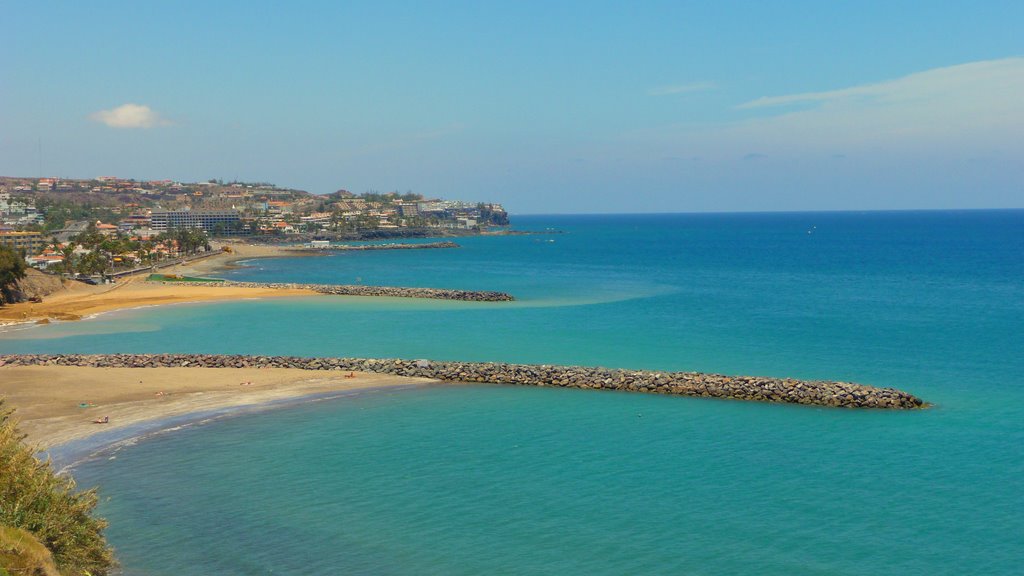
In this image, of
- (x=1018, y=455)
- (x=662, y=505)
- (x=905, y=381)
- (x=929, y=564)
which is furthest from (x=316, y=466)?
(x=905, y=381)

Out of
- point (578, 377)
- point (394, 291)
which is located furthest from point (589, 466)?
point (394, 291)

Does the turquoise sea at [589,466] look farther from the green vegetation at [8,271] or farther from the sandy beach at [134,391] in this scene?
the green vegetation at [8,271]

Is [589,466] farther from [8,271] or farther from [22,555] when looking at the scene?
[8,271]

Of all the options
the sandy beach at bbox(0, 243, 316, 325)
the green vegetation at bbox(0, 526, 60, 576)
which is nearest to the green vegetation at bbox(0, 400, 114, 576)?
the green vegetation at bbox(0, 526, 60, 576)

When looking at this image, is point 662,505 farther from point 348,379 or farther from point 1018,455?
point 348,379

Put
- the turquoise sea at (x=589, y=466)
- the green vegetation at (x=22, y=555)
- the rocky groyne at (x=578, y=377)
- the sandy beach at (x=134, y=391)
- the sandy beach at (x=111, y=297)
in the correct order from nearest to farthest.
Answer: the green vegetation at (x=22, y=555)
the turquoise sea at (x=589, y=466)
the sandy beach at (x=134, y=391)
the rocky groyne at (x=578, y=377)
the sandy beach at (x=111, y=297)

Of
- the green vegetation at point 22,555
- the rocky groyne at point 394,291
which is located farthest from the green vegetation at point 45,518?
the rocky groyne at point 394,291

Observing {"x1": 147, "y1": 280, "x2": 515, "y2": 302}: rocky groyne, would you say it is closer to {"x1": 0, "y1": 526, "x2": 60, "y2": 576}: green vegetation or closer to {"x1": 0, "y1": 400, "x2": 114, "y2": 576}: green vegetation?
{"x1": 0, "y1": 400, "x2": 114, "y2": 576}: green vegetation
